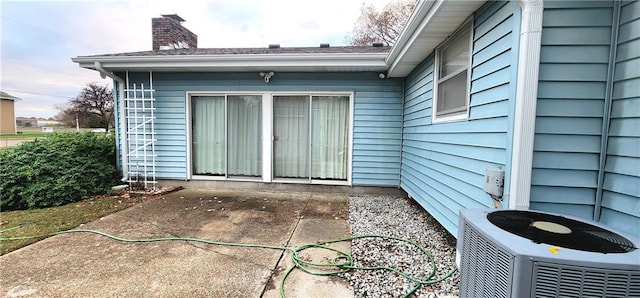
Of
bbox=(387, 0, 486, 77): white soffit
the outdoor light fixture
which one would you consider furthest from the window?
the outdoor light fixture

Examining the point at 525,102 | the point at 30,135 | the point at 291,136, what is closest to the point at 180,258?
the point at 525,102

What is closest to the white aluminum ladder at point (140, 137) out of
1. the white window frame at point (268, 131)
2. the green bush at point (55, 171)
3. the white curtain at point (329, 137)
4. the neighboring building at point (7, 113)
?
the green bush at point (55, 171)

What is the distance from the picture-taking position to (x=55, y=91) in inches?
764

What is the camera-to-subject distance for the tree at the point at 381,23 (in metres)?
11.5

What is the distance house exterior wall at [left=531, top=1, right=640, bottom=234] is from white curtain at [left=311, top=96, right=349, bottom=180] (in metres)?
3.70

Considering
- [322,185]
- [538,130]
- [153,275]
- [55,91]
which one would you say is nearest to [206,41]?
[322,185]

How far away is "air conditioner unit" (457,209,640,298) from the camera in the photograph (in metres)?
0.97

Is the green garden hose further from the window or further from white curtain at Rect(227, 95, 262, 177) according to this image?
white curtain at Rect(227, 95, 262, 177)

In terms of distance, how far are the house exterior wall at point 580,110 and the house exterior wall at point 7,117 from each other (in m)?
22.7

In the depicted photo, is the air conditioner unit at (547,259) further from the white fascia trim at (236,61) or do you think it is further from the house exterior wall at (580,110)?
the white fascia trim at (236,61)

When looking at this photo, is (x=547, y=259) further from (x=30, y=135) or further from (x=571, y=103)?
(x=30, y=135)

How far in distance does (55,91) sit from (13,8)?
67.2 feet

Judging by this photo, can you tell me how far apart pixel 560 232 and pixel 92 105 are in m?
25.3

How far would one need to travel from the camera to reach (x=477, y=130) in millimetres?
2381
